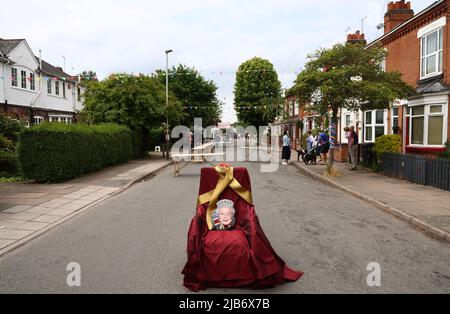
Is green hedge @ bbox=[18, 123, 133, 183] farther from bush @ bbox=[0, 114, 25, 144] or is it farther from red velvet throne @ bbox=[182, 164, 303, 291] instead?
red velvet throne @ bbox=[182, 164, 303, 291]

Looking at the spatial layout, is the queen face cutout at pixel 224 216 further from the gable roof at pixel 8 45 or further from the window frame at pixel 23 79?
the window frame at pixel 23 79

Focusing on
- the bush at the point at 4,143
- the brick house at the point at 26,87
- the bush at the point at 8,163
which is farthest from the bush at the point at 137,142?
the bush at the point at 8,163

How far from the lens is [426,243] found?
6.53 m

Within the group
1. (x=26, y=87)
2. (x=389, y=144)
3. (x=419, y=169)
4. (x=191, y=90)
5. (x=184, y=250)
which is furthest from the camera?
(x=191, y=90)

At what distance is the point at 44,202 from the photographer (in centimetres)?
957

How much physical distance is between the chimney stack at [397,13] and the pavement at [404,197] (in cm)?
939

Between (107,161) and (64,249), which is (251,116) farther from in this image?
(64,249)

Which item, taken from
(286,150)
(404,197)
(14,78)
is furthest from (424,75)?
(14,78)

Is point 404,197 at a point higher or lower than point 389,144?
lower

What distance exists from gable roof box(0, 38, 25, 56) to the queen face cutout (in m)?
25.8

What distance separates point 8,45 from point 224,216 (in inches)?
1113

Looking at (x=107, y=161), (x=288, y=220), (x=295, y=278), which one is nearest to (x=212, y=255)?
(x=295, y=278)

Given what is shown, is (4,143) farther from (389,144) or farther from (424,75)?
(424,75)

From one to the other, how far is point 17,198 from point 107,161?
787 cm
